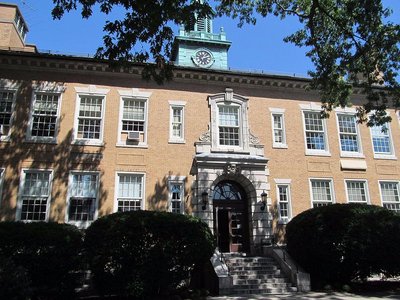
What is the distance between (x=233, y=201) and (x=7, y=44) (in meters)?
17.3

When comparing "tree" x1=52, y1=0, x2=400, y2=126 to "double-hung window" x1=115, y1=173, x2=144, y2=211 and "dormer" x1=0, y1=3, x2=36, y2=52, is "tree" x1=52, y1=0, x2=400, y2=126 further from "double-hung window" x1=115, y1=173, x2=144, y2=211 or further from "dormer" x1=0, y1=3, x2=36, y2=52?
"dormer" x1=0, y1=3, x2=36, y2=52

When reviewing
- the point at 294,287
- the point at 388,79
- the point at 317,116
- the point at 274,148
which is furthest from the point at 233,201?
the point at 388,79

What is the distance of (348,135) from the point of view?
20.7 m

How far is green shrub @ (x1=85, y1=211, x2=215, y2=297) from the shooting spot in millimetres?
12039

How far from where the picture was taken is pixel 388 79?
51.0 ft

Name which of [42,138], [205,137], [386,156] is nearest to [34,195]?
[42,138]

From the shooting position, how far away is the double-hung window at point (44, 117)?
17406 mm

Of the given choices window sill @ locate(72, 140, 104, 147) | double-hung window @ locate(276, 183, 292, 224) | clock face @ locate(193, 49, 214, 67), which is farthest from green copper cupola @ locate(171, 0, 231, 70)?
window sill @ locate(72, 140, 104, 147)

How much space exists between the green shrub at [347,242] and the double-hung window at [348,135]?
6.24 metres

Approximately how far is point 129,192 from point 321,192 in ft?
31.8

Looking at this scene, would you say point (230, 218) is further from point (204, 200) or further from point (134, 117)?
point (134, 117)

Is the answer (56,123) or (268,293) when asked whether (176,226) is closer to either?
(268,293)

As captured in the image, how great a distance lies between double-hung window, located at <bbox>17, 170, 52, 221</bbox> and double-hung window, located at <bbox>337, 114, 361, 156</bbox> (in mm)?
14823

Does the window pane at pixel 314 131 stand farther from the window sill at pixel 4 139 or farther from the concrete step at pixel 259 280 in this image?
the window sill at pixel 4 139
